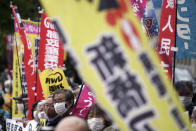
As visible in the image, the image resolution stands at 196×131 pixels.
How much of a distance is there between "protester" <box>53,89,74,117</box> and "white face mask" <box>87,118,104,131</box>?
748mm

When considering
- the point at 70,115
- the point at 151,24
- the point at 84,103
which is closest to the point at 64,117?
the point at 70,115

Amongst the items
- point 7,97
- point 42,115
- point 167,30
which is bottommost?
point 7,97

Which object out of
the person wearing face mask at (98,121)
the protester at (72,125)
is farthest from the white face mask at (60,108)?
the protester at (72,125)

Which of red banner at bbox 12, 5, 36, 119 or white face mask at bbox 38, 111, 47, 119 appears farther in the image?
red banner at bbox 12, 5, 36, 119

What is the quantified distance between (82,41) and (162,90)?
1.65ft

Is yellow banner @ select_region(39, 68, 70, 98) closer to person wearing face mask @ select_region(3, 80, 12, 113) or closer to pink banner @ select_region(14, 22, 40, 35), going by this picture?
pink banner @ select_region(14, 22, 40, 35)

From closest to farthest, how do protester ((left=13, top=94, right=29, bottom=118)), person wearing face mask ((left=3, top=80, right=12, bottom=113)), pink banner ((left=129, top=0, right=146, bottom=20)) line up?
pink banner ((left=129, top=0, right=146, bottom=20)) < protester ((left=13, top=94, right=29, bottom=118)) < person wearing face mask ((left=3, top=80, right=12, bottom=113))

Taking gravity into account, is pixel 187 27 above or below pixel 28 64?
above

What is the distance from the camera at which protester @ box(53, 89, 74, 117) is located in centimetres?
425

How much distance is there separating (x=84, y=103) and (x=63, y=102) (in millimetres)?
381

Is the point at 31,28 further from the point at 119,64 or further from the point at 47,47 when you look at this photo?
the point at 119,64

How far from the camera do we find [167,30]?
4719mm

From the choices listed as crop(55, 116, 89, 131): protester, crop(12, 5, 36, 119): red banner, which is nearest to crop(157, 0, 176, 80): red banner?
crop(55, 116, 89, 131): protester

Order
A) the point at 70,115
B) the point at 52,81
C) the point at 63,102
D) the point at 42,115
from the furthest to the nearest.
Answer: the point at 52,81
the point at 42,115
the point at 63,102
the point at 70,115
